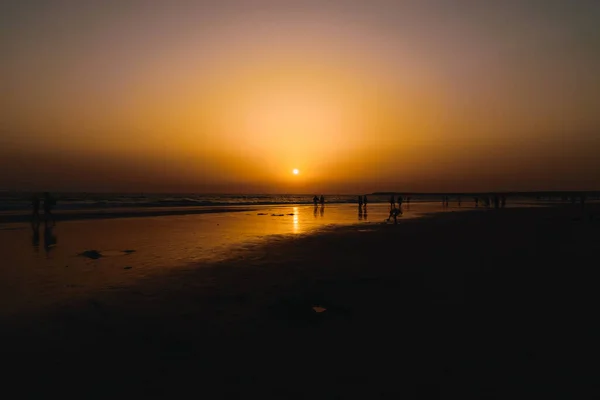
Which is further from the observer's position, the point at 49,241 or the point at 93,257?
the point at 49,241

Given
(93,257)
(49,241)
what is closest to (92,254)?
(93,257)

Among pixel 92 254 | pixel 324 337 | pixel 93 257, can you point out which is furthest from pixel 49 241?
pixel 324 337

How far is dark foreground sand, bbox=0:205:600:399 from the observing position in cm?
577

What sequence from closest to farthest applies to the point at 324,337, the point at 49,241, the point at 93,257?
the point at 324,337
the point at 93,257
the point at 49,241

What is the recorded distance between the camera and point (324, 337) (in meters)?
7.69

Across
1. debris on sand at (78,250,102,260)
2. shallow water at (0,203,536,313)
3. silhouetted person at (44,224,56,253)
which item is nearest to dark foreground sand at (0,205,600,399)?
shallow water at (0,203,536,313)

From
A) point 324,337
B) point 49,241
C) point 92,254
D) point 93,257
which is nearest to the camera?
point 324,337

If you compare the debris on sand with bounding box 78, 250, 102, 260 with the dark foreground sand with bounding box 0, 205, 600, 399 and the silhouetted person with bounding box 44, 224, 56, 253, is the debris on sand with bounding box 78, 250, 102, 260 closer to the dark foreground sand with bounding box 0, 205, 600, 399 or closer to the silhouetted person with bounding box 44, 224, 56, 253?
the silhouetted person with bounding box 44, 224, 56, 253

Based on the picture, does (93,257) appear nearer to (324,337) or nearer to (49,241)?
(49,241)

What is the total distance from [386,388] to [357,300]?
477 centimetres

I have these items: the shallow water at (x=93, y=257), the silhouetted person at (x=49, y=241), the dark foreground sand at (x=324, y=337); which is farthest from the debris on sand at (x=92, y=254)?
the dark foreground sand at (x=324, y=337)

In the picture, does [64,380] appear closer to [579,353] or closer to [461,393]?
[461,393]

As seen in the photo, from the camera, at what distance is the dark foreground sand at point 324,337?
577cm

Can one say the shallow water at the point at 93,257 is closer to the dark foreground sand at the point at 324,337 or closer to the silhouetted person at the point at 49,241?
the silhouetted person at the point at 49,241
